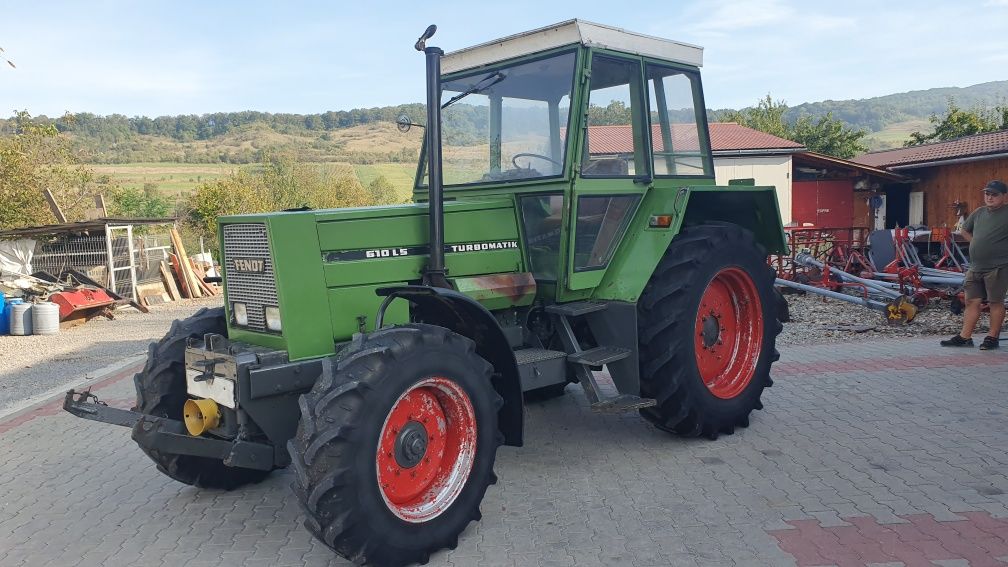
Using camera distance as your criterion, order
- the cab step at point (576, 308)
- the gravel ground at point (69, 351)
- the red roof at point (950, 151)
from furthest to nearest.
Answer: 1. the red roof at point (950, 151)
2. the gravel ground at point (69, 351)
3. the cab step at point (576, 308)

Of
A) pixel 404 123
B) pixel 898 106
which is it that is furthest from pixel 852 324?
pixel 898 106

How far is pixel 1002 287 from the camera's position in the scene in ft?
24.7

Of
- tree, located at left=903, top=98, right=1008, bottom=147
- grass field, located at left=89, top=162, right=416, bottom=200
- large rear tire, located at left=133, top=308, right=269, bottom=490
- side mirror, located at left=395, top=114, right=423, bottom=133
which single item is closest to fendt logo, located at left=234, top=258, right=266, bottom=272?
large rear tire, located at left=133, top=308, right=269, bottom=490

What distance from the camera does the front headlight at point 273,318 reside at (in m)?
3.98

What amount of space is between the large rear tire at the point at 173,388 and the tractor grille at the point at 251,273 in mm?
317

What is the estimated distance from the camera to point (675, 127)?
5484 mm

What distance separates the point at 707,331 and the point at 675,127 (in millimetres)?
1462

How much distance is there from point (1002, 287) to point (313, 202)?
34.0m

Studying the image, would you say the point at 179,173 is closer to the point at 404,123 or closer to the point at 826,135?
the point at 826,135

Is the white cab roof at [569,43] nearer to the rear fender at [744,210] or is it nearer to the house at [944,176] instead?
the rear fender at [744,210]

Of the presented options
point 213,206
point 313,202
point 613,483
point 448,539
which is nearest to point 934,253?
point 613,483

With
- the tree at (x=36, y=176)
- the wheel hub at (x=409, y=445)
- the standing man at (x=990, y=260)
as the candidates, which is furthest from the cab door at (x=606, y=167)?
the tree at (x=36, y=176)

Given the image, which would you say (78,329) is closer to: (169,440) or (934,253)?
(169,440)

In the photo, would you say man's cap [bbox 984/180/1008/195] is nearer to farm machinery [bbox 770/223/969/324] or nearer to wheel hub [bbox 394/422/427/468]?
farm machinery [bbox 770/223/969/324]
